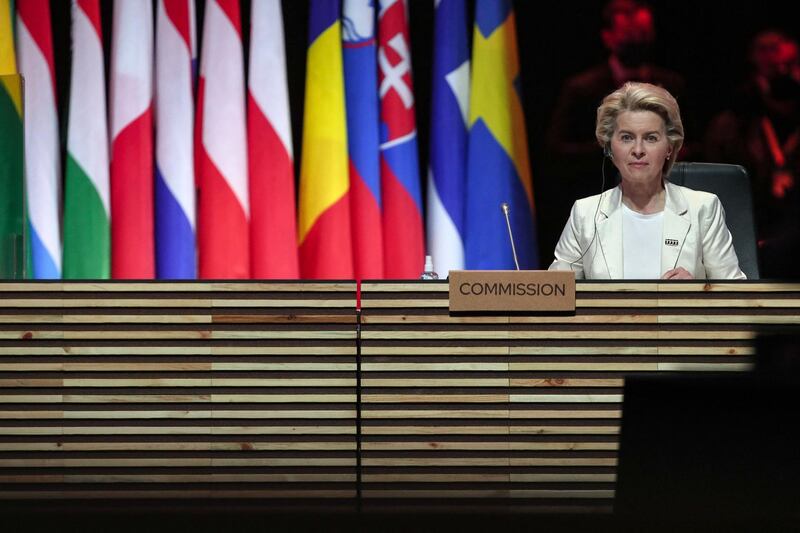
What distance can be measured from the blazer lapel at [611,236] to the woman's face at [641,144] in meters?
0.11

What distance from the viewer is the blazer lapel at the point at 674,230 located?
3121mm

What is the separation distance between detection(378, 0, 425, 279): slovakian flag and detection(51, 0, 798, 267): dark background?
0.28 meters

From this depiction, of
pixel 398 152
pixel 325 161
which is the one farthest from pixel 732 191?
pixel 325 161

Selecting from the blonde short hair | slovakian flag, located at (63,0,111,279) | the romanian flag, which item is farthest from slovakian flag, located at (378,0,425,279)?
the romanian flag

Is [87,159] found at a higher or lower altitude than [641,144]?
higher

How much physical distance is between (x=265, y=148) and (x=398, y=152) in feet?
1.74

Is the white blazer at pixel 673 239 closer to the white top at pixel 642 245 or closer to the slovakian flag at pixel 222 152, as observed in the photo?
the white top at pixel 642 245

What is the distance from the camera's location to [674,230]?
314 cm
